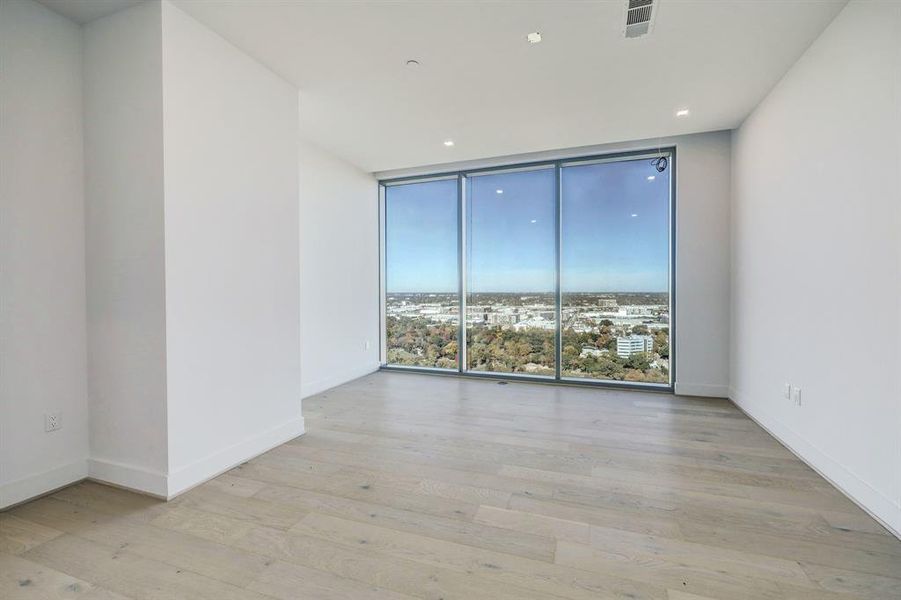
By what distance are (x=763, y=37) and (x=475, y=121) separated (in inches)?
83.2

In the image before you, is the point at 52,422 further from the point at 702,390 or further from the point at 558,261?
the point at 702,390

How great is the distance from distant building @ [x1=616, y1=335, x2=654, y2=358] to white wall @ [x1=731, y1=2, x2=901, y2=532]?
1.19m

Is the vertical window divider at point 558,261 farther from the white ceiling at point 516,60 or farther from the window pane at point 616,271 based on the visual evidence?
the white ceiling at point 516,60

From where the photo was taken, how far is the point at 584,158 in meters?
4.60

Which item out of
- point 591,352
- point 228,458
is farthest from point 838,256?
point 228,458

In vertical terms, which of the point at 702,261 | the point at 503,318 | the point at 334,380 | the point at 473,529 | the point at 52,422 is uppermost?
the point at 702,261

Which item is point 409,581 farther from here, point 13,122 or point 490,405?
point 13,122

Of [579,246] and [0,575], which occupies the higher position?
[579,246]

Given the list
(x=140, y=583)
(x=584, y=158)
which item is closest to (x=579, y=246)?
(x=584, y=158)

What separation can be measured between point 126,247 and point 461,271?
361 centimetres

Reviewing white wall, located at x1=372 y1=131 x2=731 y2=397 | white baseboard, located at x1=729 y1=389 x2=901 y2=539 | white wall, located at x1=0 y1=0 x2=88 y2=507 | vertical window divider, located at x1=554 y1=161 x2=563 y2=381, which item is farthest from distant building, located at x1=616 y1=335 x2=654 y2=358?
white wall, located at x1=0 y1=0 x2=88 y2=507

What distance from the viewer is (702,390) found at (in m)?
4.20

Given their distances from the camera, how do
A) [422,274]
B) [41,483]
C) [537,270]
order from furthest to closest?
[422,274] < [537,270] < [41,483]

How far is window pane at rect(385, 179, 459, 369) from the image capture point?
17.6 ft
